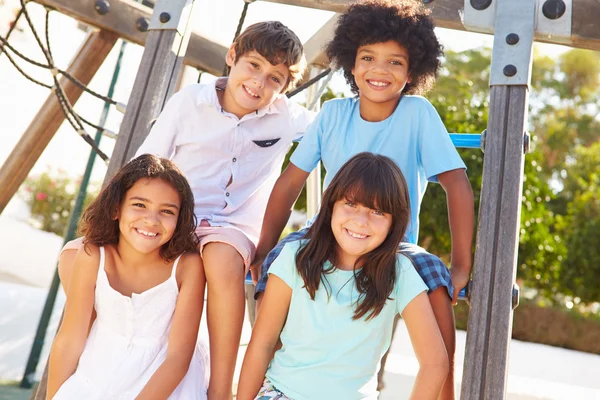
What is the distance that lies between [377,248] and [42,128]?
197 centimetres

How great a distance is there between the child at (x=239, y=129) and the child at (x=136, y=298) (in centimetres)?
20

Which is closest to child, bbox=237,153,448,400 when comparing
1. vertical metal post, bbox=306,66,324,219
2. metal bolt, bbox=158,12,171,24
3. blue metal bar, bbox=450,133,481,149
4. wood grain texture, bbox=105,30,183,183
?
blue metal bar, bbox=450,133,481,149

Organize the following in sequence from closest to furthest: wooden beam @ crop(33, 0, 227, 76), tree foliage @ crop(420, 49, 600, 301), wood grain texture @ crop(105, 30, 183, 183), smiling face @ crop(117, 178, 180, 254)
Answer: smiling face @ crop(117, 178, 180, 254)
wood grain texture @ crop(105, 30, 183, 183)
wooden beam @ crop(33, 0, 227, 76)
tree foliage @ crop(420, 49, 600, 301)

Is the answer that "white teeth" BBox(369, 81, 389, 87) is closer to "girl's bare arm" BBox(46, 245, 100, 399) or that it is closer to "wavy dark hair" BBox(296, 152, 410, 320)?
"wavy dark hair" BBox(296, 152, 410, 320)

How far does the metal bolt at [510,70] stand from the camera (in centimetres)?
176

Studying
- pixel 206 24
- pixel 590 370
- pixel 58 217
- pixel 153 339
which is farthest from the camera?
pixel 58 217

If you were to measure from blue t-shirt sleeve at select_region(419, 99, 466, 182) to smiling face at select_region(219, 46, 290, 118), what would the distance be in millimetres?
412

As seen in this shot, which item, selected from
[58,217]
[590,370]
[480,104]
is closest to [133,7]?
[480,104]

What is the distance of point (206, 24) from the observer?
3.22 meters

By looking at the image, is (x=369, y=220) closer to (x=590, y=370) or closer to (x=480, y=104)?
(x=480, y=104)

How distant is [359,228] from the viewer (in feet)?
5.17

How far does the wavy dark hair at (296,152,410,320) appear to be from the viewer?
60.9 inches

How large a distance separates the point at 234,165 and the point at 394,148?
444 millimetres

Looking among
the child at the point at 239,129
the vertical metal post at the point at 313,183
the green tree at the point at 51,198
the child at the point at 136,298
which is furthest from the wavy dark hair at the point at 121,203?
the green tree at the point at 51,198
